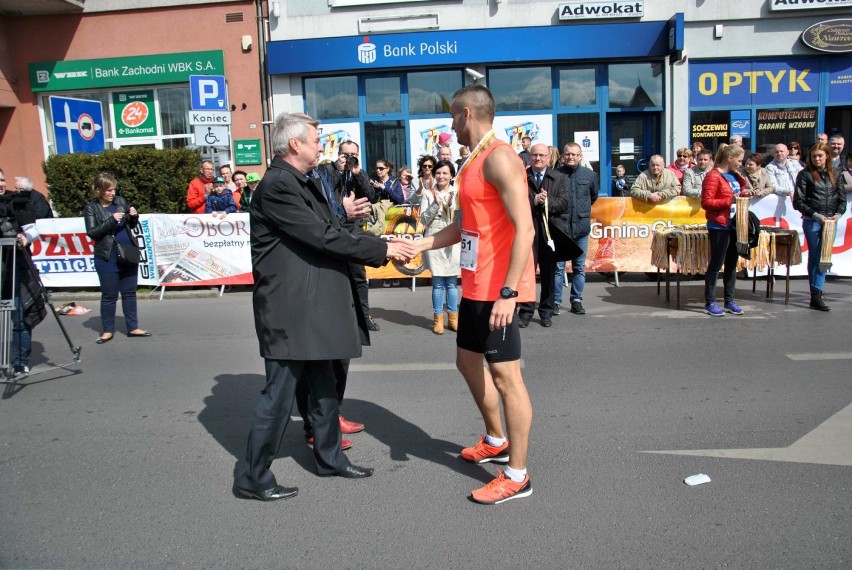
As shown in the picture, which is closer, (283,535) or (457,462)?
(283,535)

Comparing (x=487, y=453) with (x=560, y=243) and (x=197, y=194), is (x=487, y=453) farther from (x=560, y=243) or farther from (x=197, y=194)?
(x=197, y=194)

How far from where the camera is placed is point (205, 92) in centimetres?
1216

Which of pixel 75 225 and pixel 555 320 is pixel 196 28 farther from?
pixel 555 320

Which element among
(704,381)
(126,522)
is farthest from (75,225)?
(704,381)

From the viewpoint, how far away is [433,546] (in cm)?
330

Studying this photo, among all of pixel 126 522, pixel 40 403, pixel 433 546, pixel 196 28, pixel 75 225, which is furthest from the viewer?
pixel 196 28

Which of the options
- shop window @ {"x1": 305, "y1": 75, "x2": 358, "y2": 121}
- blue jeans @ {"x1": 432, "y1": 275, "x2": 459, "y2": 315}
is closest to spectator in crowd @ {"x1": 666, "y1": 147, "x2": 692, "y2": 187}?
blue jeans @ {"x1": 432, "y1": 275, "x2": 459, "y2": 315}

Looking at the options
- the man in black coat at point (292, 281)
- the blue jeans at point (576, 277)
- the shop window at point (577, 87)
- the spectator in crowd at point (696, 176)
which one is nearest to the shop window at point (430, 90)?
the shop window at point (577, 87)

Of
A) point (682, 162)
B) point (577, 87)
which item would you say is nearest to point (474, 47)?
point (577, 87)

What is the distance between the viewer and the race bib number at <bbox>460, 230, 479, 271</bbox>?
12.0 feet

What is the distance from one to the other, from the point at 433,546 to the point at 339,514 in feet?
1.94

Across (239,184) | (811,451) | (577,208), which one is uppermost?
(239,184)

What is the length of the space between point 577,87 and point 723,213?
845 cm

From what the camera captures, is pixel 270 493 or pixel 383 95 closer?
pixel 270 493
